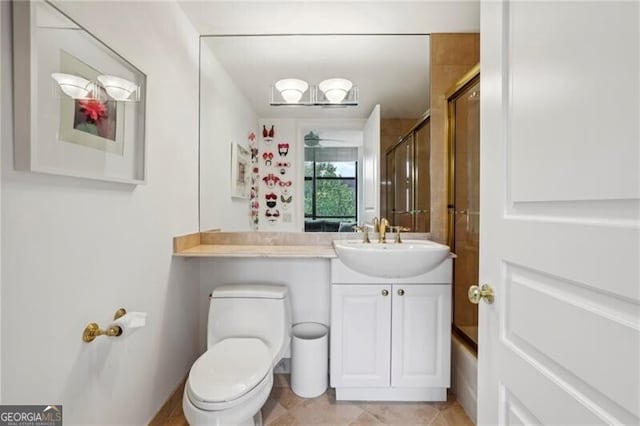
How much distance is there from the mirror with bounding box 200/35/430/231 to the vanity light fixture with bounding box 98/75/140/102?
78 cm

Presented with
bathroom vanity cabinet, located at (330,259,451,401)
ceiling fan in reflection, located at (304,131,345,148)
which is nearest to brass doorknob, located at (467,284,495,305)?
bathroom vanity cabinet, located at (330,259,451,401)

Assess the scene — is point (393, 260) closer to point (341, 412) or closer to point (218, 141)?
point (341, 412)

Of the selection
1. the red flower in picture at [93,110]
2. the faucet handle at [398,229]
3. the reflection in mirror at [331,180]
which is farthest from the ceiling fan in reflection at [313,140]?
the red flower in picture at [93,110]

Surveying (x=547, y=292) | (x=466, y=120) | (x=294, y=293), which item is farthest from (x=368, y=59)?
(x=547, y=292)

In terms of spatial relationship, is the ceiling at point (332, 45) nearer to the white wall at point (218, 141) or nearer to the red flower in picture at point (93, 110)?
the white wall at point (218, 141)

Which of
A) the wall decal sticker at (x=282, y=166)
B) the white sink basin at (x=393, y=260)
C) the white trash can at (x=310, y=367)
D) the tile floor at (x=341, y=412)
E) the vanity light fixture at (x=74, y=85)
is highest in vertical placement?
the vanity light fixture at (x=74, y=85)

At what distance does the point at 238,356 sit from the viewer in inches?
57.2

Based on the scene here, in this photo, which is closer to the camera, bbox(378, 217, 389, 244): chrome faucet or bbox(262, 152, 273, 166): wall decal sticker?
bbox(378, 217, 389, 244): chrome faucet

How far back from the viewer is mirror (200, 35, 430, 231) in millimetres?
2037

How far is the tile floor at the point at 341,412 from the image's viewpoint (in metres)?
1.59

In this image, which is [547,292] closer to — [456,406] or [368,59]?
[456,406]

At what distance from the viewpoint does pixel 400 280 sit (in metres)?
1.68

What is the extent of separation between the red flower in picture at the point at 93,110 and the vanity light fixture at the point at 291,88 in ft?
3.88

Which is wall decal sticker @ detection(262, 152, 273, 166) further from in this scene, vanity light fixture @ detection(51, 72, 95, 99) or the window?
vanity light fixture @ detection(51, 72, 95, 99)
